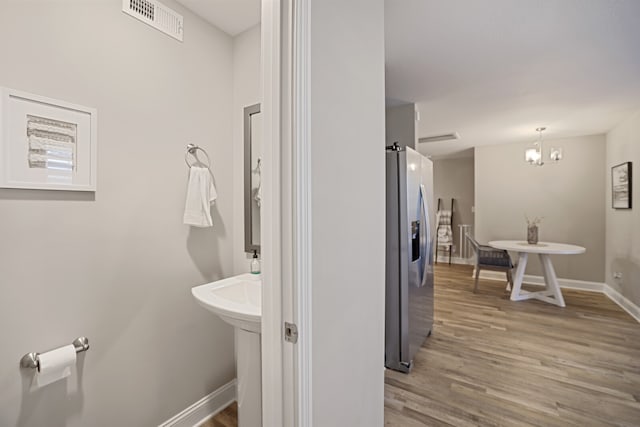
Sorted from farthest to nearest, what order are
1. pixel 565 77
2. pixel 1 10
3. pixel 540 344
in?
1. pixel 540 344
2. pixel 565 77
3. pixel 1 10

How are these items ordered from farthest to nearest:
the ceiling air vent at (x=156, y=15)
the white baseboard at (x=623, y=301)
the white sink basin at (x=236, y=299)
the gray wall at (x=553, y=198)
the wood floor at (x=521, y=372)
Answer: the gray wall at (x=553, y=198) < the white baseboard at (x=623, y=301) < the wood floor at (x=521, y=372) < the ceiling air vent at (x=156, y=15) < the white sink basin at (x=236, y=299)

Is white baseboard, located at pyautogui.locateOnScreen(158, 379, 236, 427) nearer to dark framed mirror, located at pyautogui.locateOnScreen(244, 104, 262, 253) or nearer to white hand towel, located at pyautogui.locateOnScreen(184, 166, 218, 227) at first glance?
dark framed mirror, located at pyautogui.locateOnScreen(244, 104, 262, 253)

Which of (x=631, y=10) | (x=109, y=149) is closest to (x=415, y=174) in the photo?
(x=631, y=10)

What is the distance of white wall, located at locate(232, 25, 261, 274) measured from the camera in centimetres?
181

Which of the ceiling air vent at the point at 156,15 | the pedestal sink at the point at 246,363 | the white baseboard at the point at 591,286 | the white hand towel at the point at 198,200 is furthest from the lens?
the white baseboard at the point at 591,286

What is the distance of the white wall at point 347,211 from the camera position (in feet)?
2.97

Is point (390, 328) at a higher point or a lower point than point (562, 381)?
higher

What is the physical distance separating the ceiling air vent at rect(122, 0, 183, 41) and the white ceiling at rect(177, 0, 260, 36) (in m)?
0.12

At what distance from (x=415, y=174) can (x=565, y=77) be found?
1638 mm

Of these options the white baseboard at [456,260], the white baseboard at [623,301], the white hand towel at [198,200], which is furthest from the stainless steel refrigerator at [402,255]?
the white baseboard at [456,260]

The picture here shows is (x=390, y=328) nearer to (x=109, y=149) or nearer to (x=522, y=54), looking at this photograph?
(x=109, y=149)

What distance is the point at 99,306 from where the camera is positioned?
4.20 ft

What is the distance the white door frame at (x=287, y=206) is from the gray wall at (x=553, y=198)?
5269 mm

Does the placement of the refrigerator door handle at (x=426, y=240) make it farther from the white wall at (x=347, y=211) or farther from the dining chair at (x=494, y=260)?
the dining chair at (x=494, y=260)
